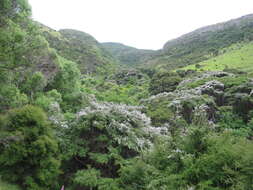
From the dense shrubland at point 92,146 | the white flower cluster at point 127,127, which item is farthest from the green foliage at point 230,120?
the white flower cluster at point 127,127

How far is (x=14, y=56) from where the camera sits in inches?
324

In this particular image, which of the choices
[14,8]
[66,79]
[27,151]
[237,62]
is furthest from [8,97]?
[237,62]

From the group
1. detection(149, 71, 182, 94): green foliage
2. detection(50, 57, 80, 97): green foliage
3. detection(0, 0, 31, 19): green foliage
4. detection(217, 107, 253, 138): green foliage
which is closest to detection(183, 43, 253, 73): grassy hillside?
detection(149, 71, 182, 94): green foliage

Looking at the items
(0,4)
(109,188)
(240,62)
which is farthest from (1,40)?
(240,62)

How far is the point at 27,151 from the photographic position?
22.0 ft

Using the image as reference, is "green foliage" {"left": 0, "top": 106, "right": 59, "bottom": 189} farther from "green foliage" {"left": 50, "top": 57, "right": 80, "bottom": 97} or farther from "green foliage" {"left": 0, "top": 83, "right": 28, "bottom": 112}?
"green foliage" {"left": 50, "top": 57, "right": 80, "bottom": 97}

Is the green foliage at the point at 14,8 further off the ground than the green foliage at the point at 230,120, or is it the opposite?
the green foliage at the point at 14,8

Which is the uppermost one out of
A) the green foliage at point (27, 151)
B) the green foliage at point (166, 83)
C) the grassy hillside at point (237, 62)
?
the grassy hillside at point (237, 62)

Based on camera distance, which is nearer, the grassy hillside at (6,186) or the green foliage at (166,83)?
the grassy hillside at (6,186)

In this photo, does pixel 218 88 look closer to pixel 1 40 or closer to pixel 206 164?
pixel 206 164

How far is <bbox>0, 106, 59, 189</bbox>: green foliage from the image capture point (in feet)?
21.8

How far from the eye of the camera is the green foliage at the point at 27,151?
6637 mm

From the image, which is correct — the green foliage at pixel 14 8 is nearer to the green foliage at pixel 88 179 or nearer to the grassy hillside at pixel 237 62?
the green foliage at pixel 88 179

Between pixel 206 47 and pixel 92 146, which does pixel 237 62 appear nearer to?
pixel 206 47
